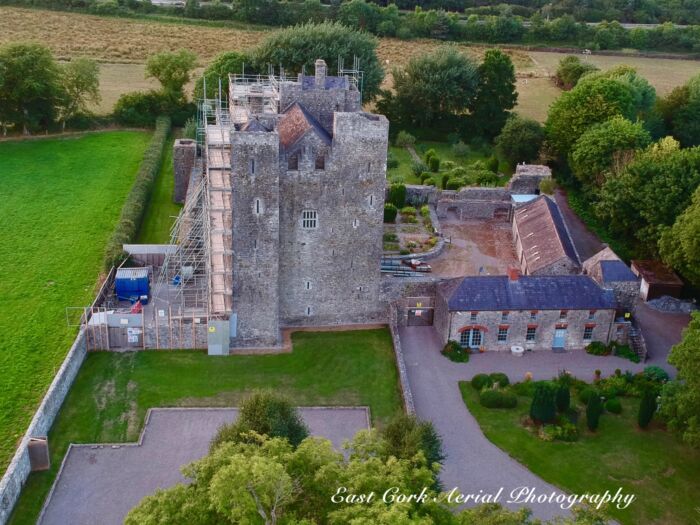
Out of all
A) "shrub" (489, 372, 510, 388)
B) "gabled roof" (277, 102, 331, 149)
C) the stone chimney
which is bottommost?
"shrub" (489, 372, 510, 388)

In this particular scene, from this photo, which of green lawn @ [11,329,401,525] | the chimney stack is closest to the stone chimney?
the chimney stack

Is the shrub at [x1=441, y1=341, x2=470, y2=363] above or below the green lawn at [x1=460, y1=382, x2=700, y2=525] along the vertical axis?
above

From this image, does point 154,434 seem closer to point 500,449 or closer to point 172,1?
Answer: point 500,449

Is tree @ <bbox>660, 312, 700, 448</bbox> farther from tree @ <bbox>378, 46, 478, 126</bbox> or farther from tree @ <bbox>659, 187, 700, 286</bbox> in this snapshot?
tree @ <bbox>378, 46, 478, 126</bbox>

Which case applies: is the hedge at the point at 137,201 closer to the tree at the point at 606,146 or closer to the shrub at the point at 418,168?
the shrub at the point at 418,168

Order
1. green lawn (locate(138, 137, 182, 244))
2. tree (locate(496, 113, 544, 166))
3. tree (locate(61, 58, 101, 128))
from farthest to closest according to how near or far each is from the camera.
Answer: tree (locate(61, 58, 101, 128)), tree (locate(496, 113, 544, 166)), green lawn (locate(138, 137, 182, 244))

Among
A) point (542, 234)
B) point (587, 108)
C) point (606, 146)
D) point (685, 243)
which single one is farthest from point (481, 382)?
point (587, 108)

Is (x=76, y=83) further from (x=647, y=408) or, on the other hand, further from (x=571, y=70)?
(x=647, y=408)
